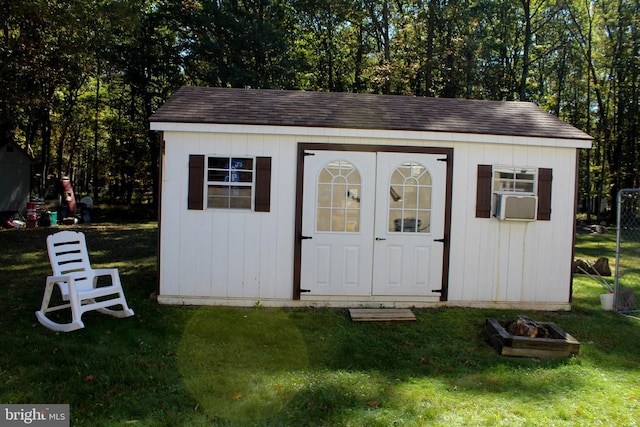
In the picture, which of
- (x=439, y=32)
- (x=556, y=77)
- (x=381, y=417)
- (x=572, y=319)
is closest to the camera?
(x=381, y=417)

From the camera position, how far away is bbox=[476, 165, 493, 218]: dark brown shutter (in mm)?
6484

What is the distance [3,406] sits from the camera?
3.40m

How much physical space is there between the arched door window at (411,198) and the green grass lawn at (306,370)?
1.23m

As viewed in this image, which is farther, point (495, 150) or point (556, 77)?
point (556, 77)

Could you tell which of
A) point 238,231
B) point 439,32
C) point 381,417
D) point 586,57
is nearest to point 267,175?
point 238,231

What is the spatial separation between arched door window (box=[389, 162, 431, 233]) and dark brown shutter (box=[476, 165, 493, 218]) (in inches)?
27.5

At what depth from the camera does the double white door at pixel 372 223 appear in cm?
637

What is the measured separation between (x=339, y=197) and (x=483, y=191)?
2.04m

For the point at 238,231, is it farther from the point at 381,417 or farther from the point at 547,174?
the point at 547,174

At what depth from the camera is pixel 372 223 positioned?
21.0 ft

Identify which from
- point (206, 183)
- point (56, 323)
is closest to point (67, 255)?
point (56, 323)

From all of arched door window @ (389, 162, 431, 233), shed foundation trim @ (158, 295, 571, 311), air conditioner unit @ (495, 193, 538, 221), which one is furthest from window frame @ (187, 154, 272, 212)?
air conditioner unit @ (495, 193, 538, 221)

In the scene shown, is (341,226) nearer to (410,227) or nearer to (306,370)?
(410,227)

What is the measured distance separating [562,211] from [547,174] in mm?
591
